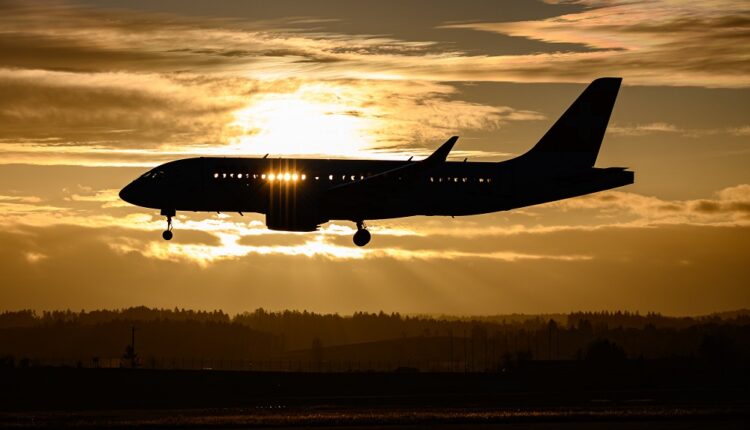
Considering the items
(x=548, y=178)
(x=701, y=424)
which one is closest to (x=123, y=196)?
(x=548, y=178)

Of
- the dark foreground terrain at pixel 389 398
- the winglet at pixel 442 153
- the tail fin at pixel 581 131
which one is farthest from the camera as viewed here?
the tail fin at pixel 581 131

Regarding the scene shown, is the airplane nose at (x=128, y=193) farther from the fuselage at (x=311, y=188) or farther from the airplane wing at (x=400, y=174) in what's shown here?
the airplane wing at (x=400, y=174)

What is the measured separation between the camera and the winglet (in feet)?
265

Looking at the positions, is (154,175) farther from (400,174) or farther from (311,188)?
(400,174)

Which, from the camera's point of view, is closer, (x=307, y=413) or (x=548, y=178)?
(x=307, y=413)

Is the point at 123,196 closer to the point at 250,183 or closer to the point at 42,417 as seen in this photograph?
the point at 250,183

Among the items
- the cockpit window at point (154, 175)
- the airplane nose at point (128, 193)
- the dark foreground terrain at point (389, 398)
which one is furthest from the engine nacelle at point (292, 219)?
the dark foreground terrain at point (389, 398)

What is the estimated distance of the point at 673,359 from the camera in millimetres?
157375

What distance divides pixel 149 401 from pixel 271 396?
14259 mm

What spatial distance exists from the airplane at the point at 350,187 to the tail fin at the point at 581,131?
389cm

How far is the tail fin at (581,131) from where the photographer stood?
Result: 9769 cm

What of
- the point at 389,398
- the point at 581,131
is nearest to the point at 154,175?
the point at 389,398

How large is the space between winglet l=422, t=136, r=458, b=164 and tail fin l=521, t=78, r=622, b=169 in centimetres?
1393

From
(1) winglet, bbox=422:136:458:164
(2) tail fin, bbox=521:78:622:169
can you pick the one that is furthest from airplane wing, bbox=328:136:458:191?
(2) tail fin, bbox=521:78:622:169
